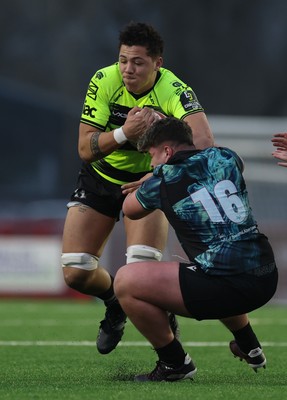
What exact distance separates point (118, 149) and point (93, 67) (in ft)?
50.7

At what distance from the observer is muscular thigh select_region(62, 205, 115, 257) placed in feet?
26.4

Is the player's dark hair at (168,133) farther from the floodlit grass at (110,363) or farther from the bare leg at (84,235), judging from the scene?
the bare leg at (84,235)

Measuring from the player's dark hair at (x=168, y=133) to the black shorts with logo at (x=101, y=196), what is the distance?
5.81ft

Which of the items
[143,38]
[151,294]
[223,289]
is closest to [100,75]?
Answer: [143,38]

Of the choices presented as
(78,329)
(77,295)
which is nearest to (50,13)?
(77,295)

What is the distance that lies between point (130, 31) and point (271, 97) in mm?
16344

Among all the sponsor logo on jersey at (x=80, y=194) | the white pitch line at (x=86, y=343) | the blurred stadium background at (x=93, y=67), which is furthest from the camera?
the blurred stadium background at (x=93, y=67)

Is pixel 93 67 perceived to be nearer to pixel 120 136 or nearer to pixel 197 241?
pixel 120 136

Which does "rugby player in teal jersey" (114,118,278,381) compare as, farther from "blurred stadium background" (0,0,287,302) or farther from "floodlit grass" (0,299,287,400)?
"blurred stadium background" (0,0,287,302)

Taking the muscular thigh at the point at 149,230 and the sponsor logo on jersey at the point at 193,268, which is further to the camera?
the muscular thigh at the point at 149,230

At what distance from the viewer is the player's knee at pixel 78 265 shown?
8055 millimetres

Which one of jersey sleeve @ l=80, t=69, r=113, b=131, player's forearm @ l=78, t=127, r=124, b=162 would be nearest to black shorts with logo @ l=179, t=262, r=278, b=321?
player's forearm @ l=78, t=127, r=124, b=162

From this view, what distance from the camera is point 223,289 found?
242 inches

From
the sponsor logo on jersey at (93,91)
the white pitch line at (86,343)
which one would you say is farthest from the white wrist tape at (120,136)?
the white pitch line at (86,343)
